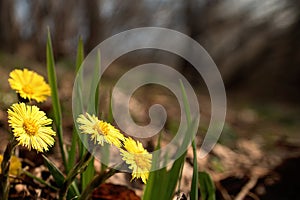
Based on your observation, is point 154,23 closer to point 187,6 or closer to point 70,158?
point 187,6

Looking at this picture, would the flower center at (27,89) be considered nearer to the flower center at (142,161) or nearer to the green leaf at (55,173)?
the green leaf at (55,173)

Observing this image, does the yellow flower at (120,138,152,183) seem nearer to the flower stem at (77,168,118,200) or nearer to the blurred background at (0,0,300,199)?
the flower stem at (77,168,118,200)

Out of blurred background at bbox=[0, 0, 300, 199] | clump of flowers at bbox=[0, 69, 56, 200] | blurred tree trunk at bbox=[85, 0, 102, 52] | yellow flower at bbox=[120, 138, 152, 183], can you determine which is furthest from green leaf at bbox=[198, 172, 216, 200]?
blurred tree trunk at bbox=[85, 0, 102, 52]

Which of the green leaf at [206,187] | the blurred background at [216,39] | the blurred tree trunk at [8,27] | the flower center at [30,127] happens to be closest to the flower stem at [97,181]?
the flower center at [30,127]

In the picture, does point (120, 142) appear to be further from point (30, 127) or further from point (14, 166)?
point (14, 166)

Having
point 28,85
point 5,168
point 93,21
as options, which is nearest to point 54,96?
point 28,85
